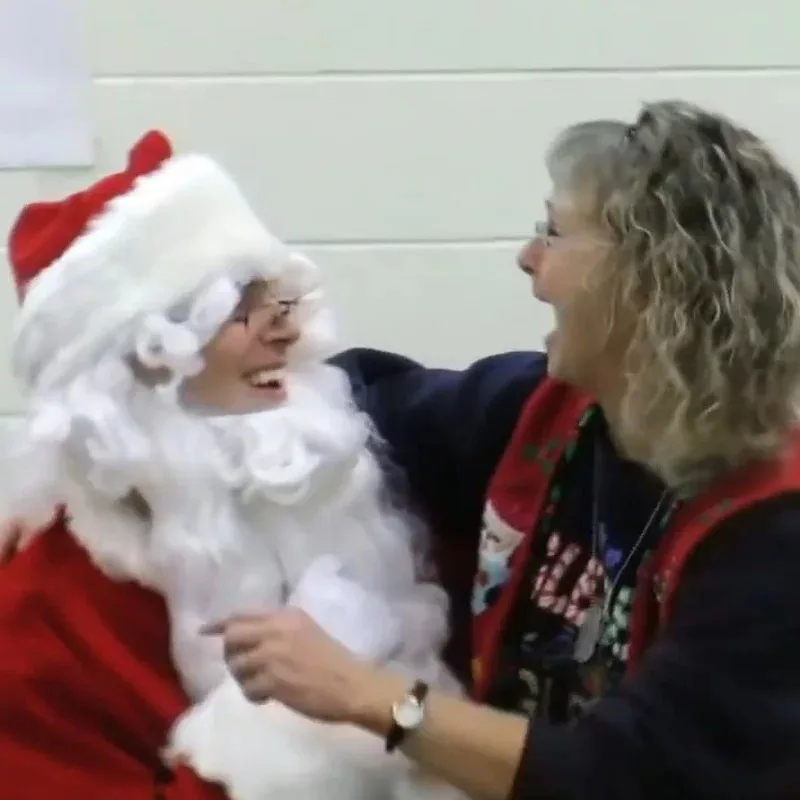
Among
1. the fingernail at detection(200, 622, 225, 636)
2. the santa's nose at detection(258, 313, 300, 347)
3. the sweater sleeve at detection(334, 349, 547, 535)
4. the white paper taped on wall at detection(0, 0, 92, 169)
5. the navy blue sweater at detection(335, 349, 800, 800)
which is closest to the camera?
the navy blue sweater at detection(335, 349, 800, 800)

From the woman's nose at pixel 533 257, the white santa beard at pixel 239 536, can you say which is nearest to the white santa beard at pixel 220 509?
the white santa beard at pixel 239 536

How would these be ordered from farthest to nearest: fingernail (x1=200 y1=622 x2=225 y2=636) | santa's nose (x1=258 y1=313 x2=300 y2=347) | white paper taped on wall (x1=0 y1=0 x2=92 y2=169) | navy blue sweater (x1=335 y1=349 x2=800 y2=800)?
1. white paper taped on wall (x1=0 y1=0 x2=92 y2=169)
2. santa's nose (x1=258 y1=313 x2=300 y2=347)
3. fingernail (x1=200 y1=622 x2=225 y2=636)
4. navy blue sweater (x1=335 y1=349 x2=800 y2=800)

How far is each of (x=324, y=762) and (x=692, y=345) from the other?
50 centimetres

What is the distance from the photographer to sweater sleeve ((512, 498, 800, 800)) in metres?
0.93

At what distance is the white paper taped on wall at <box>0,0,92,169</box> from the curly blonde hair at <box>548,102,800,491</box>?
34.3 inches

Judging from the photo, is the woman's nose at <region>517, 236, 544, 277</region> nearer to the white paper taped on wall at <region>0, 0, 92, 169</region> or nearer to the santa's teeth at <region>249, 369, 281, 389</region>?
the santa's teeth at <region>249, 369, 281, 389</region>

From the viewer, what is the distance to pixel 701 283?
956mm

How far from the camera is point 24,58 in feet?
5.23

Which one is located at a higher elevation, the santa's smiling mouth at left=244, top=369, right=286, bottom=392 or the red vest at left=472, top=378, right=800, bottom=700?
the santa's smiling mouth at left=244, top=369, right=286, bottom=392

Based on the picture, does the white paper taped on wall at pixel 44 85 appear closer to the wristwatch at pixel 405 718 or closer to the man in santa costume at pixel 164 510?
the man in santa costume at pixel 164 510

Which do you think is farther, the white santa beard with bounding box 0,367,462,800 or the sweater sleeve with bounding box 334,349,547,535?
the sweater sleeve with bounding box 334,349,547,535

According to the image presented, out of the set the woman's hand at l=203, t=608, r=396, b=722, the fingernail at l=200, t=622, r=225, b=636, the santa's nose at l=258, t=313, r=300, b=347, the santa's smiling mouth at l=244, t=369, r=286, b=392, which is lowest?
the fingernail at l=200, t=622, r=225, b=636

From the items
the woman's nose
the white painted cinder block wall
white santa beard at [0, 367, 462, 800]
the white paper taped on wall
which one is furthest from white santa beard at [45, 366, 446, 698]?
the white paper taped on wall

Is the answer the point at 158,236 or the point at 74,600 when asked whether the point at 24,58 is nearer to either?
the point at 158,236
